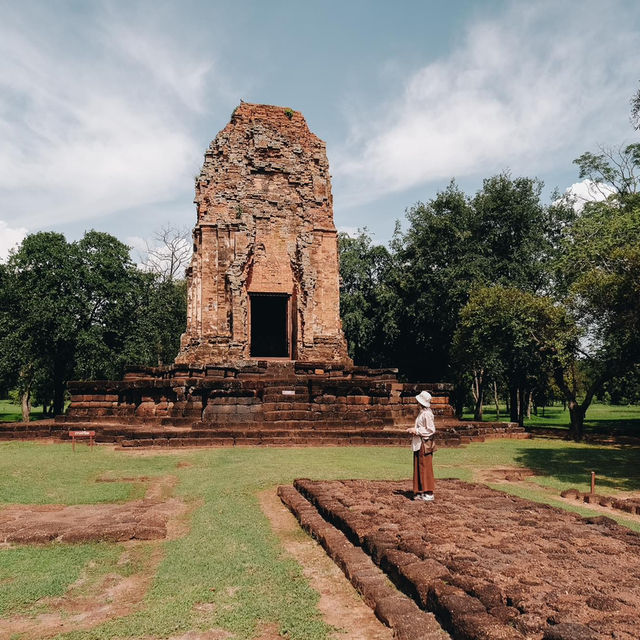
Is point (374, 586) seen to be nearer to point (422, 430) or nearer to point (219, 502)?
point (422, 430)

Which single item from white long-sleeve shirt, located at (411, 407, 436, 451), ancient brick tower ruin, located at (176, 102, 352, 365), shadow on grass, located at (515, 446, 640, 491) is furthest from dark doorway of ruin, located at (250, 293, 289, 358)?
white long-sleeve shirt, located at (411, 407, 436, 451)

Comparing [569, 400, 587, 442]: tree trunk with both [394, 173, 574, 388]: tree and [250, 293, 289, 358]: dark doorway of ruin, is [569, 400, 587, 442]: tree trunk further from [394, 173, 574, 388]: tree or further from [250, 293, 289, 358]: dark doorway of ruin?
[250, 293, 289, 358]: dark doorway of ruin

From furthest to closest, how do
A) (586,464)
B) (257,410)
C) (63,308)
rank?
(63,308) → (257,410) → (586,464)

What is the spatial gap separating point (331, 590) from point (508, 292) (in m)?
17.3

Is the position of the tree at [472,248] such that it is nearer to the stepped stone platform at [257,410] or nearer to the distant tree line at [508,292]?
the distant tree line at [508,292]

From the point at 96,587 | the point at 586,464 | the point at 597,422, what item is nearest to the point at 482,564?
the point at 96,587

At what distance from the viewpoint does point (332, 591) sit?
4227mm

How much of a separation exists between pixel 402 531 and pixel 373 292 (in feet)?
86.8

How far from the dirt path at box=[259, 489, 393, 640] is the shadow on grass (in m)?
5.62

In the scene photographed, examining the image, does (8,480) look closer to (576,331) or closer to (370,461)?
(370,461)

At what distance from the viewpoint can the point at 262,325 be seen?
74.9 feet

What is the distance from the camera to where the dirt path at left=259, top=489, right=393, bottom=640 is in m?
3.56

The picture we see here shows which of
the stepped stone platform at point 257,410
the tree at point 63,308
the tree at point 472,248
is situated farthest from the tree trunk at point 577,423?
the tree at point 63,308

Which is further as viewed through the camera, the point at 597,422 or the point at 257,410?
the point at 597,422
